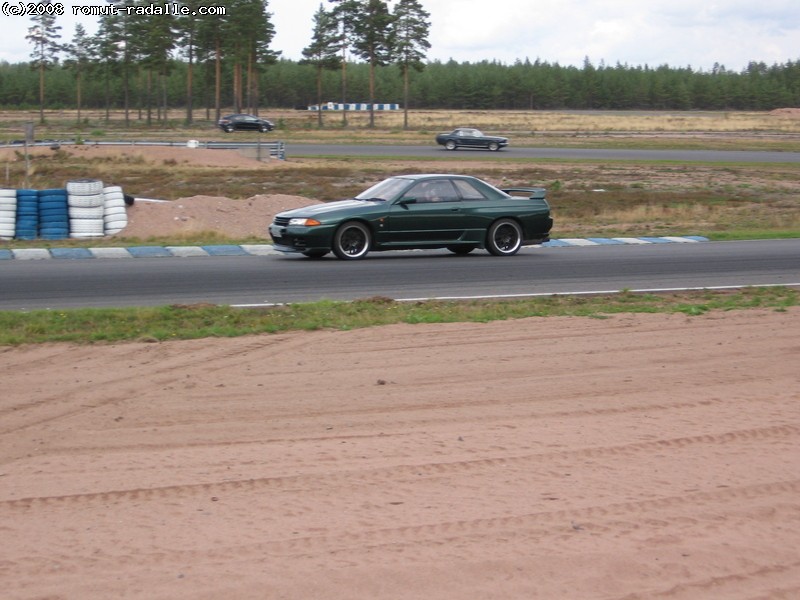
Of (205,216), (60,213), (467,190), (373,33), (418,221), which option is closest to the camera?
(418,221)

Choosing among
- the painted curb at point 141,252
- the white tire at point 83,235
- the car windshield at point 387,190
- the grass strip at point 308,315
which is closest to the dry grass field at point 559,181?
the white tire at point 83,235

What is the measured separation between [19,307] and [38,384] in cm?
377

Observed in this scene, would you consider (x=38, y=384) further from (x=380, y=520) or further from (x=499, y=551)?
(x=499, y=551)

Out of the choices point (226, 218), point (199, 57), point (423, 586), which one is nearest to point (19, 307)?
point (423, 586)

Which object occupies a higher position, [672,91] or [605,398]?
[672,91]

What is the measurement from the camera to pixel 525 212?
54.9 ft

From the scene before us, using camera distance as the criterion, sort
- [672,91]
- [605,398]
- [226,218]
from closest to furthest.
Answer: [605,398] < [226,218] < [672,91]

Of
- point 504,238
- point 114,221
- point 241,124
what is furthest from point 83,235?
point 241,124

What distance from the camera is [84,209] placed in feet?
65.3

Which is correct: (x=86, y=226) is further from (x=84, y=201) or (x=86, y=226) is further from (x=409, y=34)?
(x=409, y=34)

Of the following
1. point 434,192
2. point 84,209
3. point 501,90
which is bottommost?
point 84,209

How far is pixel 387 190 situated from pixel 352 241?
1127 mm

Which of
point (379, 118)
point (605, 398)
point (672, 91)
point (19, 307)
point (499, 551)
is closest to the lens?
point (499, 551)

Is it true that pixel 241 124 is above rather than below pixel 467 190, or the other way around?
above
